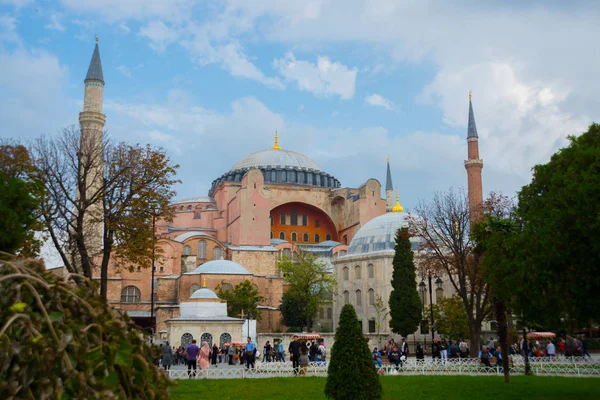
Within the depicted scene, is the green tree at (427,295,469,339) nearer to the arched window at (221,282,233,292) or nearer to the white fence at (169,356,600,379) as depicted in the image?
the white fence at (169,356,600,379)

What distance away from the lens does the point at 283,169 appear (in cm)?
5991

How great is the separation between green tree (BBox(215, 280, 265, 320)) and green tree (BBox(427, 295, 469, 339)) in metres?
11.3

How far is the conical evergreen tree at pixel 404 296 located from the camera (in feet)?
104

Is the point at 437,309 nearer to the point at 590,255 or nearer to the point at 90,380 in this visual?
the point at 590,255

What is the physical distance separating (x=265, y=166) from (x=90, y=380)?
5810cm

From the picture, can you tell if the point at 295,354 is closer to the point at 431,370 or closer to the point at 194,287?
the point at 431,370

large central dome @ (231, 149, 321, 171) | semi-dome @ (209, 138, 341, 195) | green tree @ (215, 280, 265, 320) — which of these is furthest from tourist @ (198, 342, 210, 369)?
large central dome @ (231, 149, 321, 171)

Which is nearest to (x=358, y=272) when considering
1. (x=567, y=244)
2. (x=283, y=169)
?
(x=283, y=169)

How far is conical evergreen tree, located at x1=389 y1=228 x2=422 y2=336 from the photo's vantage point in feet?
104

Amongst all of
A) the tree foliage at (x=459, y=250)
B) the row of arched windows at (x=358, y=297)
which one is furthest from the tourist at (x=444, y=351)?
the row of arched windows at (x=358, y=297)

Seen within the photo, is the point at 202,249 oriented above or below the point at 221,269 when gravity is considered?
above

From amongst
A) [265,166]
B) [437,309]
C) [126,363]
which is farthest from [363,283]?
[126,363]

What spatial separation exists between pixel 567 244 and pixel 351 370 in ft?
17.2

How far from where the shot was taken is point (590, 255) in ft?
41.2
